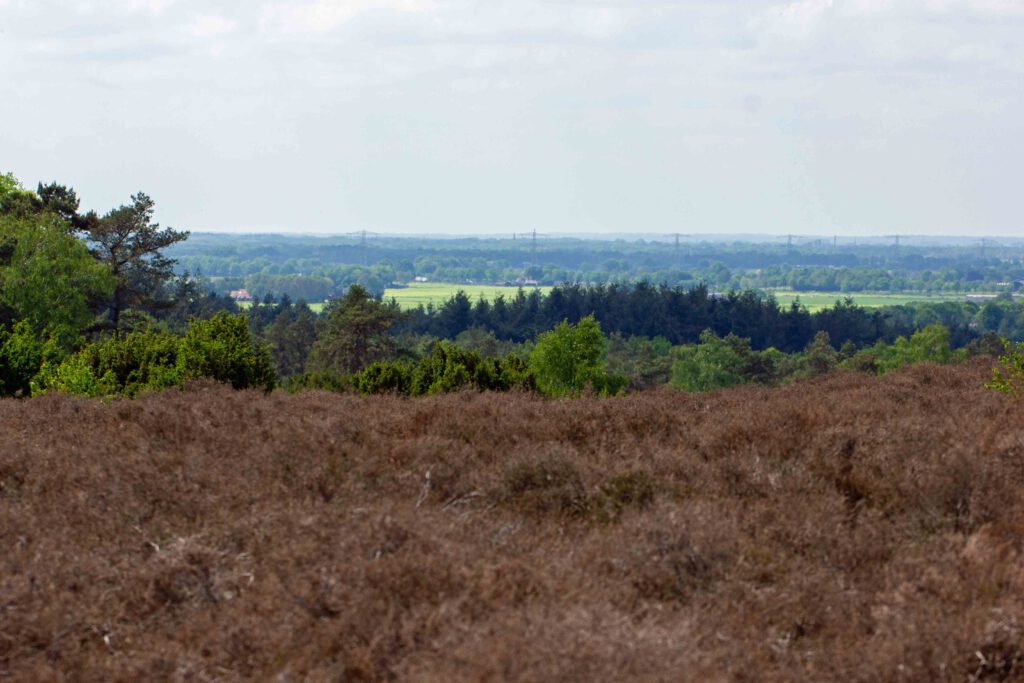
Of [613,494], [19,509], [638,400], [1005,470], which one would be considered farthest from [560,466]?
[638,400]

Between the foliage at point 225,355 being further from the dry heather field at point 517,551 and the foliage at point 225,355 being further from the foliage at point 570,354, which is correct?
the foliage at point 570,354

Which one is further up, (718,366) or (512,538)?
(512,538)

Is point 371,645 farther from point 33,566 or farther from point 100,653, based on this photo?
point 33,566

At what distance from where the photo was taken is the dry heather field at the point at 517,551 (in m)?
4.72

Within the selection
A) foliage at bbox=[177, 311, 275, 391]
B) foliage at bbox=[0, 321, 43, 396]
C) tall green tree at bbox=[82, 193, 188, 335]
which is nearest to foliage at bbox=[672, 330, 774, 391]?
tall green tree at bbox=[82, 193, 188, 335]

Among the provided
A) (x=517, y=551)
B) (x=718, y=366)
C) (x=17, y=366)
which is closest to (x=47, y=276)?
(x=17, y=366)

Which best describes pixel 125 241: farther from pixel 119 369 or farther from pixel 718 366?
pixel 718 366

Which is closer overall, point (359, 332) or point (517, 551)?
point (517, 551)

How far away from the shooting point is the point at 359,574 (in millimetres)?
5219

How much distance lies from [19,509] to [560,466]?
3.80 metres

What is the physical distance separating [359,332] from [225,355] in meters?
43.6

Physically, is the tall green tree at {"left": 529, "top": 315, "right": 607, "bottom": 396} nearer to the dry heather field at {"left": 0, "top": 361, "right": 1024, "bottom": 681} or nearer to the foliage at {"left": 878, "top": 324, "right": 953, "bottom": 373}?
the dry heather field at {"left": 0, "top": 361, "right": 1024, "bottom": 681}

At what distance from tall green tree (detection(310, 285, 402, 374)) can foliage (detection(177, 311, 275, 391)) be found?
41.1m

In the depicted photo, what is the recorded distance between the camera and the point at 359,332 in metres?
61.7
